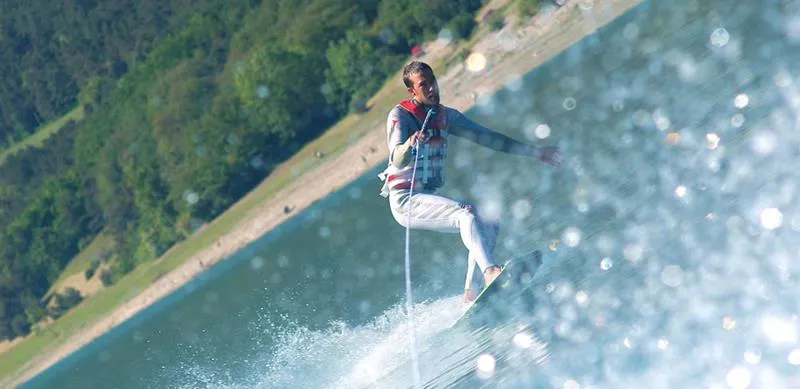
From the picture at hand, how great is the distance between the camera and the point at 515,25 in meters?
67.2

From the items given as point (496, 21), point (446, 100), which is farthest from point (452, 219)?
point (496, 21)

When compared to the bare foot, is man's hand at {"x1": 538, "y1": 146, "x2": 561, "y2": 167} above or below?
above

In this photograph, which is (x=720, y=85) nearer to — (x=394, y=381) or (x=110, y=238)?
(x=394, y=381)

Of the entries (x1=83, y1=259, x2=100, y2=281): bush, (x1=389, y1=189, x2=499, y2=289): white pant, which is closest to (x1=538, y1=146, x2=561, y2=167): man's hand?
(x1=389, y1=189, x2=499, y2=289): white pant

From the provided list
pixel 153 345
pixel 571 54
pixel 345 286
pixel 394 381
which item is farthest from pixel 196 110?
pixel 394 381

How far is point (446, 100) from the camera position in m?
64.2

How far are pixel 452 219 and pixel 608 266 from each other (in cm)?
179

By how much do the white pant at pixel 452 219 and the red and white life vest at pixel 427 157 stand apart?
0.44 feet

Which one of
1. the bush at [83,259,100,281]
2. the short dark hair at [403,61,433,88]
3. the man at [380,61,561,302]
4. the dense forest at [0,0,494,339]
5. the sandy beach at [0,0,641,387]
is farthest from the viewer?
the bush at [83,259,100,281]

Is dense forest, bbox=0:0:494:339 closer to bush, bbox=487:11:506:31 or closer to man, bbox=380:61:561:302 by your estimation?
bush, bbox=487:11:506:31

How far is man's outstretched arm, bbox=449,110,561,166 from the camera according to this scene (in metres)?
13.1

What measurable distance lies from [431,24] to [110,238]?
119 feet

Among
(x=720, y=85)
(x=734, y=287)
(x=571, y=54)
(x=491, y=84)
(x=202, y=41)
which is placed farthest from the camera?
(x=202, y=41)

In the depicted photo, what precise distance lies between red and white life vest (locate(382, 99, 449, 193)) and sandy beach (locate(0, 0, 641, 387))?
48172mm
